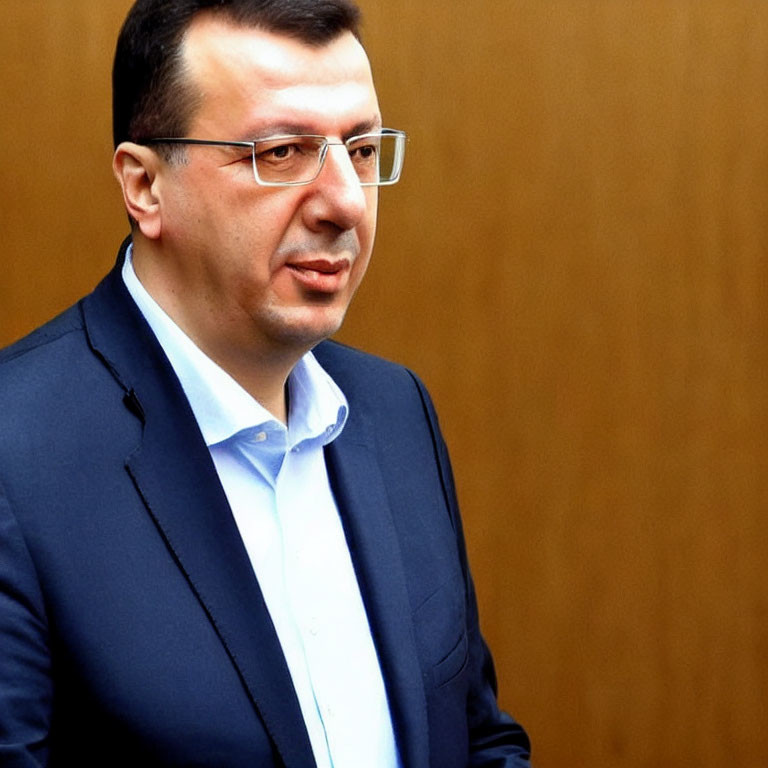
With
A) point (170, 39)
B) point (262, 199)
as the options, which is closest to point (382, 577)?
point (262, 199)

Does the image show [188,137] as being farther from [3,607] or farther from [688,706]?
[688,706]

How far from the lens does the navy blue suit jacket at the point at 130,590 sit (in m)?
Answer: 0.87

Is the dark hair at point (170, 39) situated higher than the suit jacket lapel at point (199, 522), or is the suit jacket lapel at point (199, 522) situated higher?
the dark hair at point (170, 39)

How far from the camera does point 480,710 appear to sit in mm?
1161

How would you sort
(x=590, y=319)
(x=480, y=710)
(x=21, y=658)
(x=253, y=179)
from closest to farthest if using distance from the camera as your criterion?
(x=21, y=658)
(x=253, y=179)
(x=480, y=710)
(x=590, y=319)

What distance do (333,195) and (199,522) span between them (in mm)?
234

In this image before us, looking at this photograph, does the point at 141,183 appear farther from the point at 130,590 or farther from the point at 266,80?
the point at 130,590

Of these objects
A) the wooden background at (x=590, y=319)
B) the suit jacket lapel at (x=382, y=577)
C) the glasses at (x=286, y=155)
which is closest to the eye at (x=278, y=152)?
the glasses at (x=286, y=155)

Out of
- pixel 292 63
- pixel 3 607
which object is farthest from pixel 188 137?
pixel 3 607

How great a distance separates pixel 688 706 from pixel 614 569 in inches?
7.8

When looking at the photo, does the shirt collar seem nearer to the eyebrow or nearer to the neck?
the neck

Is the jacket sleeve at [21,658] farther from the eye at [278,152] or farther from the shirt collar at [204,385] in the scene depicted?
the eye at [278,152]

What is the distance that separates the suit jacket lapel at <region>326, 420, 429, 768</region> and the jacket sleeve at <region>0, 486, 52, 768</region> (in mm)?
258

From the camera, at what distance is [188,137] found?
970mm
